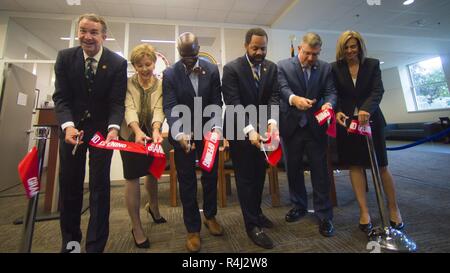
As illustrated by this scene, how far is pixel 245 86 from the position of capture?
149cm

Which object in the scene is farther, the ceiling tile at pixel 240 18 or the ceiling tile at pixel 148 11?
the ceiling tile at pixel 240 18

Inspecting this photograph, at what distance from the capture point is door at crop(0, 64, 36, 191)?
10.9 feet

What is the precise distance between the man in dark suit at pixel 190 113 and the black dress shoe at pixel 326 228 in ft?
2.68

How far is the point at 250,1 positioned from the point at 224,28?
966mm

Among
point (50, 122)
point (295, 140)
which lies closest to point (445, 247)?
point (295, 140)

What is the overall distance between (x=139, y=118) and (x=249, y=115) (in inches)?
29.1

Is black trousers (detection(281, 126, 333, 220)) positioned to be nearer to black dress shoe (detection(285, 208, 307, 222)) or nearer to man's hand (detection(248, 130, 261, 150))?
black dress shoe (detection(285, 208, 307, 222))

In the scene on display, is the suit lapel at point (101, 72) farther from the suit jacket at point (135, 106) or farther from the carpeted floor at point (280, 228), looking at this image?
the carpeted floor at point (280, 228)

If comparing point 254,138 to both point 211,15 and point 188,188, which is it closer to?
point 188,188

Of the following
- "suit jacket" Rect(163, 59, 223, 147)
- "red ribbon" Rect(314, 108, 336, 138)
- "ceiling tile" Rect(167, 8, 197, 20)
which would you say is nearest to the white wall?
"ceiling tile" Rect(167, 8, 197, 20)

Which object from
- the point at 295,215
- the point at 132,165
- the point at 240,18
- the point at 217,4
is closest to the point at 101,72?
the point at 132,165

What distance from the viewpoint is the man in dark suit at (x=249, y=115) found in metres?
1.43

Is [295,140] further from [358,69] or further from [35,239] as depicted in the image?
[35,239]

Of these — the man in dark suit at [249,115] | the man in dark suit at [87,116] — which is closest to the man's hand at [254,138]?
the man in dark suit at [249,115]
